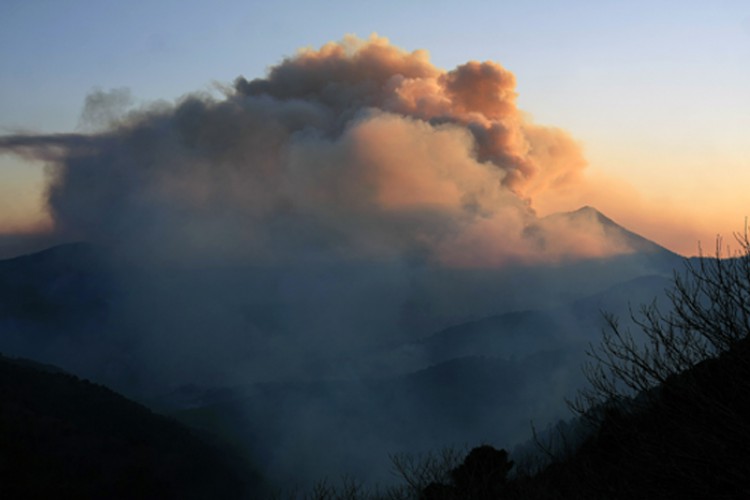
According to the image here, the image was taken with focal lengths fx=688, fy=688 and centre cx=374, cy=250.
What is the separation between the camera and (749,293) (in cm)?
1570

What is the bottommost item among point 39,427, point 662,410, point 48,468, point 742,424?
point 742,424

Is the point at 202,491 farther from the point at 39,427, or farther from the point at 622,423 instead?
the point at 622,423

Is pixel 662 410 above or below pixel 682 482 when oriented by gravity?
above

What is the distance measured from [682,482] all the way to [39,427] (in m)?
177

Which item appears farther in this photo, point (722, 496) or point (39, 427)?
point (39, 427)

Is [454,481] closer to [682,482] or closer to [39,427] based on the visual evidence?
[682,482]

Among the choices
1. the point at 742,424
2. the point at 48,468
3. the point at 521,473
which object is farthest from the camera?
the point at 48,468

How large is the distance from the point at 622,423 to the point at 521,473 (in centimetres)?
2028

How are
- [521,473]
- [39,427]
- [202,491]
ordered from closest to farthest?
1. [521,473]
2. [39,427]
3. [202,491]

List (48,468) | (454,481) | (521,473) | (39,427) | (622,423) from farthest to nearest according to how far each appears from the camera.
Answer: (39,427)
(48,468)
(454,481)
(521,473)
(622,423)

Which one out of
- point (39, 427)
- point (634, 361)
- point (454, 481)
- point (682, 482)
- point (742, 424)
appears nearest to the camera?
point (742, 424)

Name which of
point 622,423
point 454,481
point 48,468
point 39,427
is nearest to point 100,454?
point 39,427

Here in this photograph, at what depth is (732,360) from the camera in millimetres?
15125

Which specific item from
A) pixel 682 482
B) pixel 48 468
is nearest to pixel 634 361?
pixel 682 482
